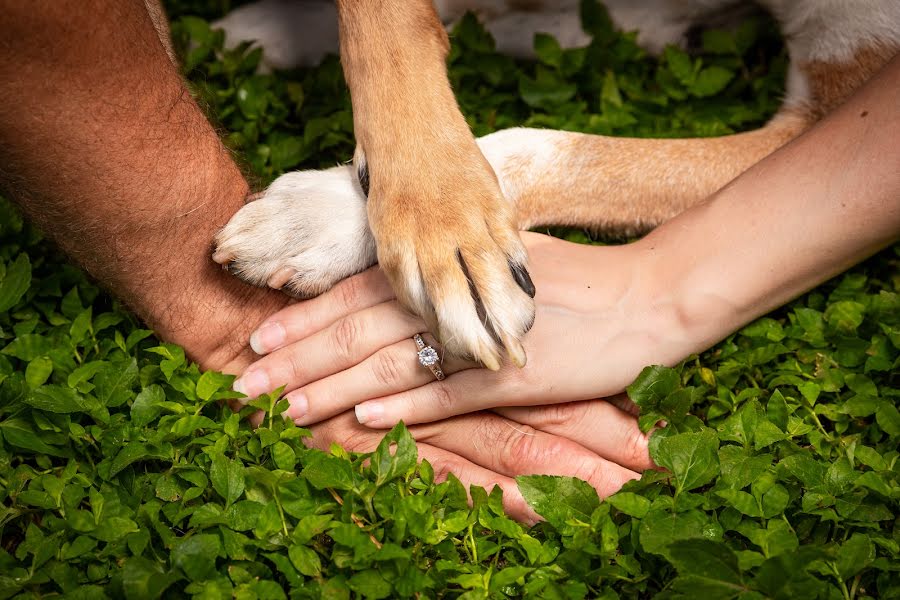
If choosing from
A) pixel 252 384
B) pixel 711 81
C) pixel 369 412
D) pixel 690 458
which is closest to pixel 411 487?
pixel 369 412

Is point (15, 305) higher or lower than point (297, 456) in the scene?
higher

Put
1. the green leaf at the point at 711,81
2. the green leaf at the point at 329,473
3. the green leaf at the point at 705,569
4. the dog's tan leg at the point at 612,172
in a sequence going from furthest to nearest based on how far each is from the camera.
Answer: the green leaf at the point at 711,81
the dog's tan leg at the point at 612,172
the green leaf at the point at 329,473
the green leaf at the point at 705,569

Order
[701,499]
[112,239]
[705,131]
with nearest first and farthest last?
→ [701,499] < [112,239] < [705,131]

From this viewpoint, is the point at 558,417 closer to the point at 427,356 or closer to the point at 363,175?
the point at 427,356

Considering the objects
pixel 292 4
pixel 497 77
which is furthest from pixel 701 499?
pixel 292 4

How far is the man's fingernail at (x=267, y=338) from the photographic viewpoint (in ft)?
6.60

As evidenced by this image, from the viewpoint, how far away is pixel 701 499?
167 cm

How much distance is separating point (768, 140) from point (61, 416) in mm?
2068

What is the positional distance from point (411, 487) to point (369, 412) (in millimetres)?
242

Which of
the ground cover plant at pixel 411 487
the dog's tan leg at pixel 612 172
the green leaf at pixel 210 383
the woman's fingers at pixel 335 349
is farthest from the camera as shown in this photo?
the dog's tan leg at pixel 612 172

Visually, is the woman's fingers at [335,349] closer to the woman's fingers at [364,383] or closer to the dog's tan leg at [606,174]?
the woman's fingers at [364,383]

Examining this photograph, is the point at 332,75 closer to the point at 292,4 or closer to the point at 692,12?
the point at 292,4

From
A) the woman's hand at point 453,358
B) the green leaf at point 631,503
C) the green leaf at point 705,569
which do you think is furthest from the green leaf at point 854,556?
the woman's hand at point 453,358

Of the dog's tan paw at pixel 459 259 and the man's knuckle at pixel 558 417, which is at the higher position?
the dog's tan paw at pixel 459 259
